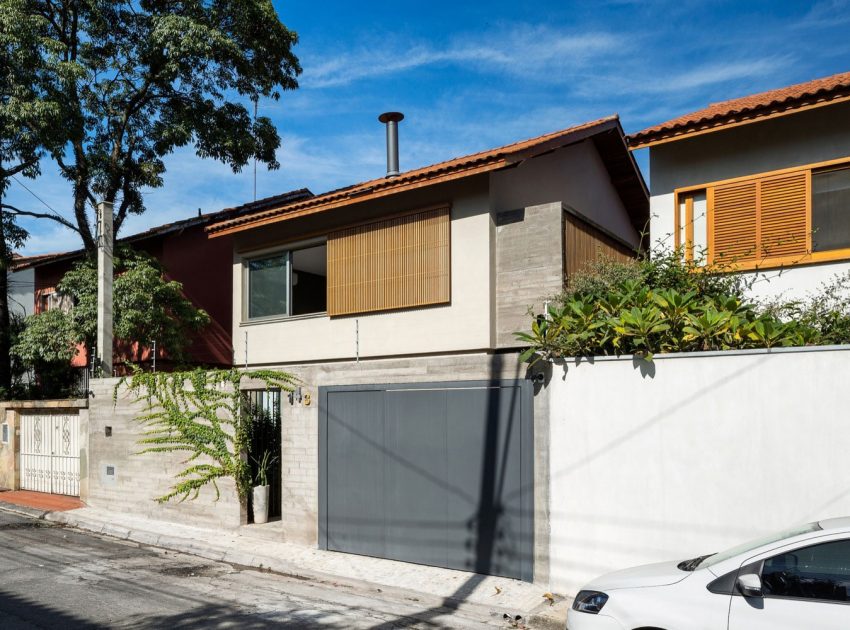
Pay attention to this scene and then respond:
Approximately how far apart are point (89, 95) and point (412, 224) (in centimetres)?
1068

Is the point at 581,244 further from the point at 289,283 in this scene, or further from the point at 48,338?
the point at 48,338

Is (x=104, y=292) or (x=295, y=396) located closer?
(x=295, y=396)

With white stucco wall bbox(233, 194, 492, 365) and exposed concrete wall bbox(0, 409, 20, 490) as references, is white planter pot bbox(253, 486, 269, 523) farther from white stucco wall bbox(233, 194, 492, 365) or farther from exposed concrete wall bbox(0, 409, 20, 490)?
exposed concrete wall bbox(0, 409, 20, 490)

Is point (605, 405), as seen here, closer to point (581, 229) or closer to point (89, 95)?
point (581, 229)

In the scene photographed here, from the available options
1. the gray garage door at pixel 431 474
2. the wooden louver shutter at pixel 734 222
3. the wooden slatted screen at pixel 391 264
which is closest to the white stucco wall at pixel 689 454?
the gray garage door at pixel 431 474

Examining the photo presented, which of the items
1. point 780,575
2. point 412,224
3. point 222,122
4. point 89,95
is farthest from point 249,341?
point 780,575

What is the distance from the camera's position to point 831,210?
31.7 ft

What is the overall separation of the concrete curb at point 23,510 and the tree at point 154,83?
22.6 feet

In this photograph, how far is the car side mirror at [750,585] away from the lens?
459 cm

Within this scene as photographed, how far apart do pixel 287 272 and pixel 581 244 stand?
6.06m

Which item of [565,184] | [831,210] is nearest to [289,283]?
[565,184]

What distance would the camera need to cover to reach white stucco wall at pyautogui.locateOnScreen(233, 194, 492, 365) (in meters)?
11.6

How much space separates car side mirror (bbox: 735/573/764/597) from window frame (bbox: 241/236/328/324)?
10.0 metres

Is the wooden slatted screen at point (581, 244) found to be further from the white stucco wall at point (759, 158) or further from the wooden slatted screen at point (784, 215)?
the wooden slatted screen at point (784, 215)
